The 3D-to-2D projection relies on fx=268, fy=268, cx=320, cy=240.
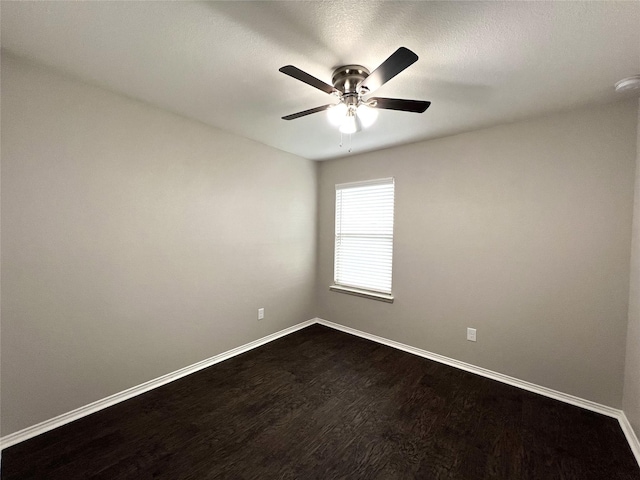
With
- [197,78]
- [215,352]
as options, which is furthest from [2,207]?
[215,352]

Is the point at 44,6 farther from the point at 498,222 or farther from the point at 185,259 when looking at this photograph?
the point at 498,222

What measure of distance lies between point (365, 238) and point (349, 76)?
2187mm

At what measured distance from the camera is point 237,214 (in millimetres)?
3020

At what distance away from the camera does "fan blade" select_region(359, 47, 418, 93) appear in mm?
1143

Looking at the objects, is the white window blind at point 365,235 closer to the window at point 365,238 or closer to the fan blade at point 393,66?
the window at point 365,238

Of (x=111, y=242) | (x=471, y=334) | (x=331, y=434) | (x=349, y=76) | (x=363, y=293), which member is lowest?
(x=331, y=434)

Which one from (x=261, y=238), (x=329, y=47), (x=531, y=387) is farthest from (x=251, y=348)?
(x=329, y=47)

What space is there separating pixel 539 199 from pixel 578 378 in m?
1.51

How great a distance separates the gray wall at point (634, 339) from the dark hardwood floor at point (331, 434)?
20 centimetres

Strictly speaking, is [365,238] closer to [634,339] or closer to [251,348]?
[251,348]

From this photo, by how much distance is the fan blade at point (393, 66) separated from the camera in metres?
1.14

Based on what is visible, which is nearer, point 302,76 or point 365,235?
point 302,76

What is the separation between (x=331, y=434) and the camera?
73.6 inches

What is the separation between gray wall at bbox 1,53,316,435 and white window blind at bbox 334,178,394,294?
1182 millimetres
